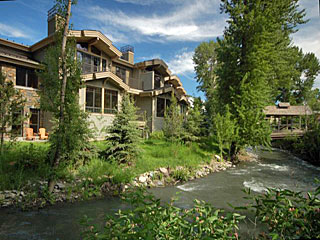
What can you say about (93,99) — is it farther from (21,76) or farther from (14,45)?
(14,45)

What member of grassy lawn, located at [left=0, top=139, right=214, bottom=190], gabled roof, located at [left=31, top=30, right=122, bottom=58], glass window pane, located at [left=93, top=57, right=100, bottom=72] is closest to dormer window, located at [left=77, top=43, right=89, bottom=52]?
gabled roof, located at [left=31, top=30, right=122, bottom=58]

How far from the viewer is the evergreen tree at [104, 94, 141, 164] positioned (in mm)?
8914

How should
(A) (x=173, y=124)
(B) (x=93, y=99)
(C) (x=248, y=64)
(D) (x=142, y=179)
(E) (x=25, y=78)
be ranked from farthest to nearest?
(B) (x=93, y=99) → (E) (x=25, y=78) → (C) (x=248, y=64) → (A) (x=173, y=124) → (D) (x=142, y=179)

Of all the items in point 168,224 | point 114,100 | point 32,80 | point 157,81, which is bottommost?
point 168,224

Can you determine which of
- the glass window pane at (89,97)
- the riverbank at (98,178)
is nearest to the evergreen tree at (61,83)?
the riverbank at (98,178)

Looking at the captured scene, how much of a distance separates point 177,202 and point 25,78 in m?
14.5

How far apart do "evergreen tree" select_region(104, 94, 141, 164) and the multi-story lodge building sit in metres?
1.36

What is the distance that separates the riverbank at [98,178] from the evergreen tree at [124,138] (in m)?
0.51

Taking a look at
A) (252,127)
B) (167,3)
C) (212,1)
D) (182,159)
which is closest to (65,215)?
(167,3)

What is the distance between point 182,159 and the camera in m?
11.0

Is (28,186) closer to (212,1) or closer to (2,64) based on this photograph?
(212,1)

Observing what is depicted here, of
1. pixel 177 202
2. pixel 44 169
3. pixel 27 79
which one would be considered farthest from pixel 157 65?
pixel 177 202

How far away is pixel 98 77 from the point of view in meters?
15.2

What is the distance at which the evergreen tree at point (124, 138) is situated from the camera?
29.2ft
